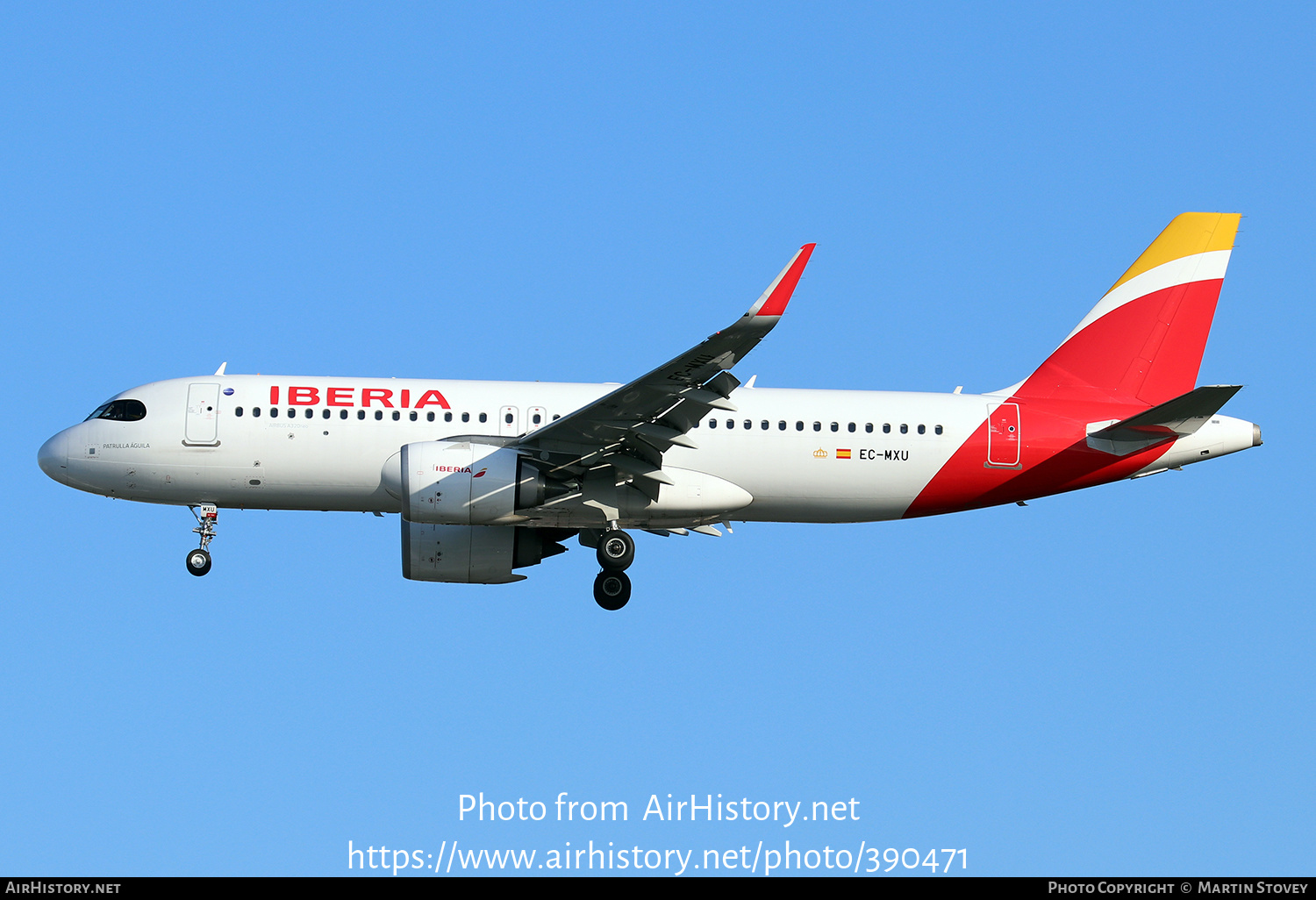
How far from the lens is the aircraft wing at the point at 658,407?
22.9 metres

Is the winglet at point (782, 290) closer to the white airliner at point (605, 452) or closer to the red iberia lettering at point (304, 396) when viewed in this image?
the white airliner at point (605, 452)

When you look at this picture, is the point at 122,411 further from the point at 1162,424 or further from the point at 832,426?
the point at 1162,424

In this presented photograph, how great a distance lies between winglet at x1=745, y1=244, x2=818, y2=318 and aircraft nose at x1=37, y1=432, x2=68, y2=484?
1464cm

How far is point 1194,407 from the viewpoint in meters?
27.6

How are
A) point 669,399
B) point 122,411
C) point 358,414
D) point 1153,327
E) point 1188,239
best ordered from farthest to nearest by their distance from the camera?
point 1188,239
point 1153,327
point 122,411
point 358,414
point 669,399

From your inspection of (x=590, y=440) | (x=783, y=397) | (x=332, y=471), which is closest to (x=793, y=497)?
(x=783, y=397)

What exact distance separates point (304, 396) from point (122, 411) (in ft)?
12.5

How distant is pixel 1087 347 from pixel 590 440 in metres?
11.2

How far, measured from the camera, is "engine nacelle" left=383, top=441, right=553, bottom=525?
26031mm

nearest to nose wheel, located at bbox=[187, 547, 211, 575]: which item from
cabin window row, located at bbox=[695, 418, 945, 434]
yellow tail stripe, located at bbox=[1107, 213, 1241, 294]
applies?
cabin window row, located at bbox=[695, 418, 945, 434]

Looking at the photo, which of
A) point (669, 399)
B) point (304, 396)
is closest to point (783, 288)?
point (669, 399)

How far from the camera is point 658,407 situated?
25.7 metres

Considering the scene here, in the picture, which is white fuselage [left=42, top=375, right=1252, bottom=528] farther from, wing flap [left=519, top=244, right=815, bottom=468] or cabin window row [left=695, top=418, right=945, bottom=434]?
wing flap [left=519, top=244, right=815, bottom=468]

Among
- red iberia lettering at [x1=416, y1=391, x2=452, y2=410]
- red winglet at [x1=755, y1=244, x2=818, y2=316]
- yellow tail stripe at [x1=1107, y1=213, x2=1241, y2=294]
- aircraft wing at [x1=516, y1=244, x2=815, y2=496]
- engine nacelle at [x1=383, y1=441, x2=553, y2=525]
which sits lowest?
engine nacelle at [x1=383, y1=441, x2=553, y2=525]
